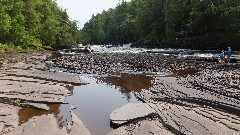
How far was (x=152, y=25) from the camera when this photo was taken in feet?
291

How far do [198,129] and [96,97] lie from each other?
9805 millimetres

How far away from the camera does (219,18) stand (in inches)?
2426

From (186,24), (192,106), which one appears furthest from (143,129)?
(186,24)

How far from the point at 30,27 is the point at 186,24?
36464mm

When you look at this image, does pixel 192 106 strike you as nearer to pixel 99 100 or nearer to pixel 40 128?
pixel 99 100

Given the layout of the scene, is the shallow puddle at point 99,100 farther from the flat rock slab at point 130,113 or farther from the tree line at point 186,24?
the tree line at point 186,24

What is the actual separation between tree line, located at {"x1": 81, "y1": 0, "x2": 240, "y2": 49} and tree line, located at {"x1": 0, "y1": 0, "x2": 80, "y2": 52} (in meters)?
23.1

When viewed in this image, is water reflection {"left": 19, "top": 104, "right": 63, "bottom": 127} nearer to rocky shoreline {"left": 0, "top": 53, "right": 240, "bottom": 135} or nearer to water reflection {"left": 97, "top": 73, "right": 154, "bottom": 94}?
rocky shoreline {"left": 0, "top": 53, "right": 240, "bottom": 135}

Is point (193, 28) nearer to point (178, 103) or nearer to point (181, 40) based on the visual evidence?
point (181, 40)

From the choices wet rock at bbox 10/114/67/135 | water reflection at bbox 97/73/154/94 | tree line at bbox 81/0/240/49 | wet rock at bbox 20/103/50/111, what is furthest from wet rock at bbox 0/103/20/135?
tree line at bbox 81/0/240/49

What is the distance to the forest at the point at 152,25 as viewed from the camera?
176 ft

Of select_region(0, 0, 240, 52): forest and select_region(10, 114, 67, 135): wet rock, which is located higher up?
select_region(0, 0, 240, 52): forest

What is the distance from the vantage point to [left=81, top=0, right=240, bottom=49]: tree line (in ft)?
196

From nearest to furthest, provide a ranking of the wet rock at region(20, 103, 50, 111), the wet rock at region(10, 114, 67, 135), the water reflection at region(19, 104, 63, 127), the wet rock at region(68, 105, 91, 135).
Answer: the wet rock at region(10, 114, 67, 135) → the wet rock at region(68, 105, 91, 135) → the water reflection at region(19, 104, 63, 127) → the wet rock at region(20, 103, 50, 111)
